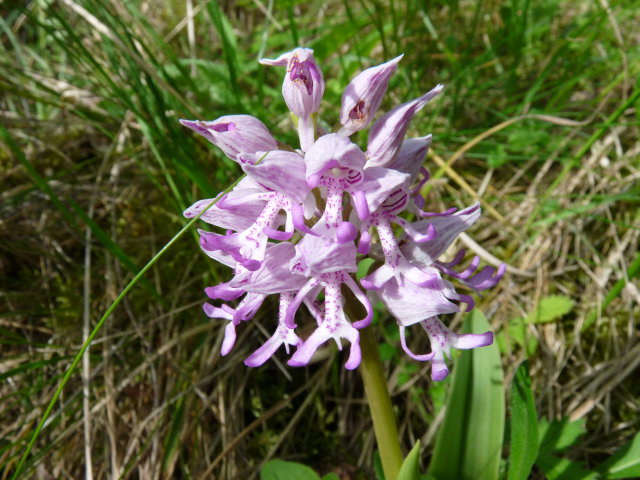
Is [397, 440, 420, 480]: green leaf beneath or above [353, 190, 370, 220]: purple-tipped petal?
beneath

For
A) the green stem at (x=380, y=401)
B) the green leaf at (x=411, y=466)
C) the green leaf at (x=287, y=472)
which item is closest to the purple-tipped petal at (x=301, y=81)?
the green stem at (x=380, y=401)

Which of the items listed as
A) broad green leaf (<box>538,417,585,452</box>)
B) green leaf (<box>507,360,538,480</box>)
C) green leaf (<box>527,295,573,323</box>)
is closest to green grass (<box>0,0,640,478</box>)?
green leaf (<box>527,295,573,323</box>)

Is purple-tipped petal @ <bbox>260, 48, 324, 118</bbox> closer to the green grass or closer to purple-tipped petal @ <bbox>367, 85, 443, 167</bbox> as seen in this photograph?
purple-tipped petal @ <bbox>367, 85, 443, 167</bbox>

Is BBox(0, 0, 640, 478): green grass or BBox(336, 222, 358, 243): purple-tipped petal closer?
BBox(336, 222, 358, 243): purple-tipped petal

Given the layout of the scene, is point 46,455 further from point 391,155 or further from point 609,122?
point 609,122

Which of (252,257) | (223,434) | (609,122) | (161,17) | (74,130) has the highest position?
(161,17)

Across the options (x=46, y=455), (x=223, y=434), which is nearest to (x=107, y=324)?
(x=46, y=455)
